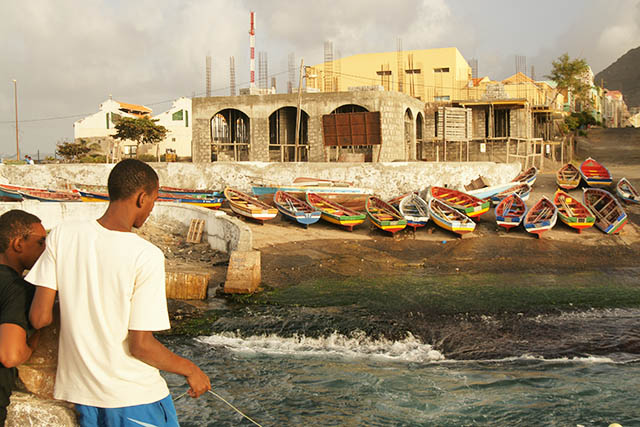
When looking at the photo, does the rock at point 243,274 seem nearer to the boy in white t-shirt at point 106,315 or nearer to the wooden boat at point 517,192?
the boy in white t-shirt at point 106,315

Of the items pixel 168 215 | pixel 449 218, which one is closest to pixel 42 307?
pixel 449 218

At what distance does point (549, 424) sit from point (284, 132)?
25516 mm

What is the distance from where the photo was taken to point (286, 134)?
3016cm

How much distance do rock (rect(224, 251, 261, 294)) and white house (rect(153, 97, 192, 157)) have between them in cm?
3688

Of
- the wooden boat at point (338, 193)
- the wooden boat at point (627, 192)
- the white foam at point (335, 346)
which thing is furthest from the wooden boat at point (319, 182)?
the white foam at point (335, 346)

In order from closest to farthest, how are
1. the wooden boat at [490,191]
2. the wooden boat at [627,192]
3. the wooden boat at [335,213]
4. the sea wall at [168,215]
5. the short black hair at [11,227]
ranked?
1. the short black hair at [11,227]
2. the sea wall at [168,215]
3. the wooden boat at [335,213]
4. the wooden boat at [627,192]
5. the wooden boat at [490,191]

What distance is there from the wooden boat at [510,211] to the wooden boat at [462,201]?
58 cm

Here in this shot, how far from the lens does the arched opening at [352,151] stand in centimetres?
2636

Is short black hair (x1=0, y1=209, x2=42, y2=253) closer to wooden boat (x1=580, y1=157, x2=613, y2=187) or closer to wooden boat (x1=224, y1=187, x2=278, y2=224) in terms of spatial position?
wooden boat (x1=224, y1=187, x2=278, y2=224)

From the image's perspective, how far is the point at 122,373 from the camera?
2.36 metres

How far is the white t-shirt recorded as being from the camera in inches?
89.4

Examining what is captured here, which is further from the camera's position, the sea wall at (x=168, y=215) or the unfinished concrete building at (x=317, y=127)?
the unfinished concrete building at (x=317, y=127)

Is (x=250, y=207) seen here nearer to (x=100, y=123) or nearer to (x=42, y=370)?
(x=42, y=370)

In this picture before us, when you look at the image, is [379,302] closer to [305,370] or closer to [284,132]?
[305,370]
